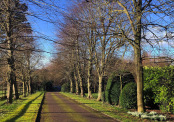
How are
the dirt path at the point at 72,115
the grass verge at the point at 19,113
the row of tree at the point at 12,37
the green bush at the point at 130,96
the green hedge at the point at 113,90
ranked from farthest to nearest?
1. the green hedge at the point at 113,90
2. the green bush at the point at 130,96
3. the row of tree at the point at 12,37
4. the dirt path at the point at 72,115
5. the grass verge at the point at 19,113

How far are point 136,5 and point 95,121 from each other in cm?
648

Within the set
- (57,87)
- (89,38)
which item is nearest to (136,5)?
(89,38)

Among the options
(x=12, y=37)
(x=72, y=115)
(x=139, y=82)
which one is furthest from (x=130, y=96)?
(x=12, y=37)

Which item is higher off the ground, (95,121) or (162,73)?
(162,73)

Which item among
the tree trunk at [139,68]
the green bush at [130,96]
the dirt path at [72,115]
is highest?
the tree trunk at [139,68]

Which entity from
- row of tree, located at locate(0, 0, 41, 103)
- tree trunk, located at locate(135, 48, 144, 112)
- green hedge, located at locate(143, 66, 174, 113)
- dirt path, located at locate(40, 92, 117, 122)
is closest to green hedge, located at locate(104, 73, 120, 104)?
A: dirt path, located at locate(40, 92, 117, 122)

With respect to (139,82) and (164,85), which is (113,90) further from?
(164,85)

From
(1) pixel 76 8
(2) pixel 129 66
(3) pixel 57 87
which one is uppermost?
(1) pixel 76 8

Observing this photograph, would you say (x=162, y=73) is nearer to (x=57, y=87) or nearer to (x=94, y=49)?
(x=94, y=49)

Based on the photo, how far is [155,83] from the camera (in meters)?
10.2

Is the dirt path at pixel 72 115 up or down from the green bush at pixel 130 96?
down

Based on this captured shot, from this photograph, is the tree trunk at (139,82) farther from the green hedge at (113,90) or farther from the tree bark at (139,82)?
the green hedge at (113,90)

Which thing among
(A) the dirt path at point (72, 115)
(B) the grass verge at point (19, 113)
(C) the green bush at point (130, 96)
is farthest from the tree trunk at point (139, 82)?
(B) the grass verge at point (19, 113)

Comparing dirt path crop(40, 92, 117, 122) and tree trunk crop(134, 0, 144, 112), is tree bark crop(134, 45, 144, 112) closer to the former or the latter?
tree trunk crop(134, 0, 144, 112)
